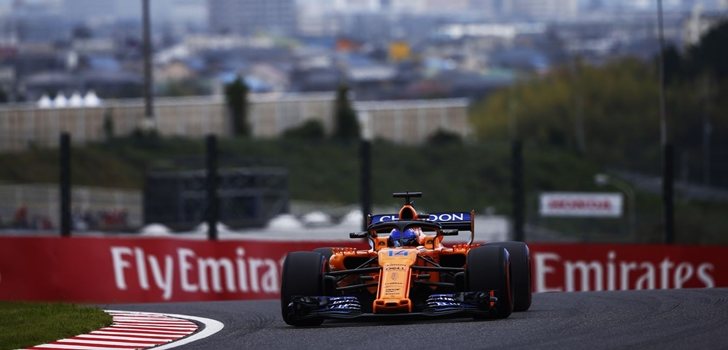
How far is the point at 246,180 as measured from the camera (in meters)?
49.0

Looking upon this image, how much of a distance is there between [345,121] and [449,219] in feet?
222

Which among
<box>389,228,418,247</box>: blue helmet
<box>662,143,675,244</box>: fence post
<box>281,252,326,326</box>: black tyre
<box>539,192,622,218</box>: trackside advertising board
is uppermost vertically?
<box>389,228,418,247</box>: blue helmet

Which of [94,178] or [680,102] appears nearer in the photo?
[94,178]

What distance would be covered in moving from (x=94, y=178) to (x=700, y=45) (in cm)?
3780

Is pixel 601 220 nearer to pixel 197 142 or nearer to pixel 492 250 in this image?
pixel 197 142

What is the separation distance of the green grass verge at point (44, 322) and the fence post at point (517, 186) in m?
11.4

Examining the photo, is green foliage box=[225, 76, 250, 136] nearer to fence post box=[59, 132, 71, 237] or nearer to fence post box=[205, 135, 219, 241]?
fence post box=[205, 135, 219, 241]

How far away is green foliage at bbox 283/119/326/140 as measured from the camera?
86062mm

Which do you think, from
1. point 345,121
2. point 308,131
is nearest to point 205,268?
point 345,121

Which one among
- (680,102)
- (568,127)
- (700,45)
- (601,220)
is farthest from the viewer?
(568,127)

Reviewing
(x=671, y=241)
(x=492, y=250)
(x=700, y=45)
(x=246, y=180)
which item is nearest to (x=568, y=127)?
(x=700, y=45)

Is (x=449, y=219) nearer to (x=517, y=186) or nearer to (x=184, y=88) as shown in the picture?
(x=517, y=186)

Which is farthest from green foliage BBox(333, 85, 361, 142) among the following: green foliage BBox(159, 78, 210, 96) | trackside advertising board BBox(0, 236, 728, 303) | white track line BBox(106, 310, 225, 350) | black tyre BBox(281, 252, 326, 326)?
black tyre BBox(281, 252, 326, 326)

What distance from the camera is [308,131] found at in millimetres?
87000
